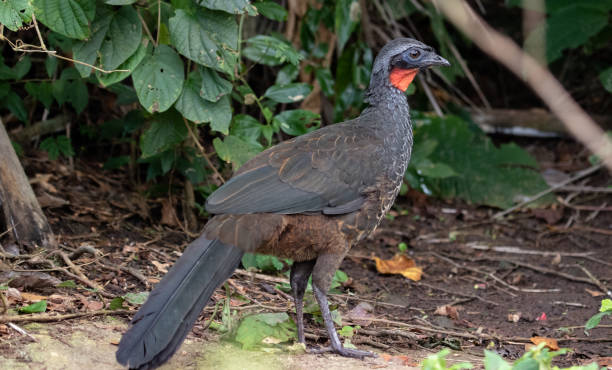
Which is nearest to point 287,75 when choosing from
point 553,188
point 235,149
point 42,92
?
point 235,149

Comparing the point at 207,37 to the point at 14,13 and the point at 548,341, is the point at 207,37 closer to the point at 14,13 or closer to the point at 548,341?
the point at 14,13

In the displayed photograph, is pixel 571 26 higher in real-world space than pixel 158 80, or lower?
higher

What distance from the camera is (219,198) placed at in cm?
321

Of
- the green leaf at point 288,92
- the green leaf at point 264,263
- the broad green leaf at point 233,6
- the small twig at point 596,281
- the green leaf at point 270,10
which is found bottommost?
the green leaf at point 264,263

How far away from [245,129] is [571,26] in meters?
3.85

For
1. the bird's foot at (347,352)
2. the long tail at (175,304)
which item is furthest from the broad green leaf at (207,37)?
the bird's foot at (347,352)

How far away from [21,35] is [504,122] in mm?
4792

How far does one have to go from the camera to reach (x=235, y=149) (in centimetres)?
407

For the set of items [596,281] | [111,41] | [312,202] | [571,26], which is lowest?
[596,281]

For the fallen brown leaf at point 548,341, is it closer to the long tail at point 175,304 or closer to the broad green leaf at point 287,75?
the long tail at point 175,304

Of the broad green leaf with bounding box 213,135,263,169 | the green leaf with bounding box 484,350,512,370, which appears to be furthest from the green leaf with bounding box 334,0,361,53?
the green leaf with bounding box 484,350,512,370

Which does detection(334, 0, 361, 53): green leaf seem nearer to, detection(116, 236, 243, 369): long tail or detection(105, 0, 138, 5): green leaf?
detection(105, 0, 138, 5): green leaf

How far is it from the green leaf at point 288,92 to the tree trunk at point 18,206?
1531 millimetres

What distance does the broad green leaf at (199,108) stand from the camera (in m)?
3.87
